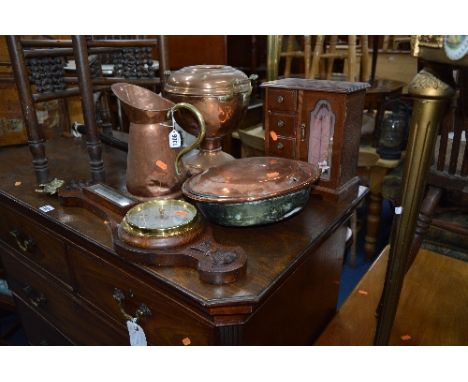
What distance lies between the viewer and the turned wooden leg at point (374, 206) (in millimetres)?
1842

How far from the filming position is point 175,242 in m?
0.69

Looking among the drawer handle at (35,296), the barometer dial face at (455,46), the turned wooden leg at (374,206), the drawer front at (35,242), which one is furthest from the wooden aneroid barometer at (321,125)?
the turned wooden leg at (374,206)

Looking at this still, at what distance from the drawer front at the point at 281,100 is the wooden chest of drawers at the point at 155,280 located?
230 millimetres

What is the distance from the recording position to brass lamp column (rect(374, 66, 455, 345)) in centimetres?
52

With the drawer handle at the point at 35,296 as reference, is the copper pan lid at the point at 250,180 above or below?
above

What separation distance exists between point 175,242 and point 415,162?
40cm

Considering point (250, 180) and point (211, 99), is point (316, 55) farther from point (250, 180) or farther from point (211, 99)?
point (250, 180)

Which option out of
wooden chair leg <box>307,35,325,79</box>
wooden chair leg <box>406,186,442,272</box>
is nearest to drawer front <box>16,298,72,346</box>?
wooden chair leg <box>406,186,442,272</box>

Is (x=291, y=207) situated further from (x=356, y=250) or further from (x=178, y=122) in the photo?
(x=356, y=250)

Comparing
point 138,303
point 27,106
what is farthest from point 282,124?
point 27,106

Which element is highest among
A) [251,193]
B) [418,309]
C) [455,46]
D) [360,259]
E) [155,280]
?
[455,46]

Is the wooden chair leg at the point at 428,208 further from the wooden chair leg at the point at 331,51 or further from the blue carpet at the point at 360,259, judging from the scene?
the wooden chair leg at the point at 331,51

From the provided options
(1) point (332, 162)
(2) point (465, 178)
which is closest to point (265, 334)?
(1) point (332, 162)
